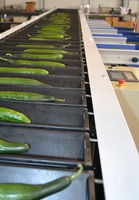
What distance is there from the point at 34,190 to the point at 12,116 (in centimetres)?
30

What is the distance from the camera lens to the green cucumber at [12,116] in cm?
71

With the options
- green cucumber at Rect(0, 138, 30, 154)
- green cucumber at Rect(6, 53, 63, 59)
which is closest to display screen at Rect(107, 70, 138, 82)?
green cucumber at Rect(6, 53, 63, 59)

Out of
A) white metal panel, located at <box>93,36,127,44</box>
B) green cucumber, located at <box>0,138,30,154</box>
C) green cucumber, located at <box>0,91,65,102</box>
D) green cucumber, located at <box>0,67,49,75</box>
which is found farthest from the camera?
white metal panel, located at <box>93,36,127,44</box>

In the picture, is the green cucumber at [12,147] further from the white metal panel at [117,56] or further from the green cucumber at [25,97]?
the white metal panel at [117,56]

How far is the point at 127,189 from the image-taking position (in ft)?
1.58

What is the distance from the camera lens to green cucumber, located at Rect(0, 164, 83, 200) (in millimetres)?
452

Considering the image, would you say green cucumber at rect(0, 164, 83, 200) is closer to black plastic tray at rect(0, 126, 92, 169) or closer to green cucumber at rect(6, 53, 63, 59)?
black plastic tray at rect(0, 126, 92, 169)

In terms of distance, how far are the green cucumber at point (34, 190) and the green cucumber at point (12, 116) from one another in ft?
0.86

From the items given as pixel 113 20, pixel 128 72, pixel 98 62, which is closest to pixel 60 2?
pixel 113 20

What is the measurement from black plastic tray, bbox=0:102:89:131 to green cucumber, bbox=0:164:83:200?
272mm

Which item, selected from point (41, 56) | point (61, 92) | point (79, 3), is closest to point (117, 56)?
point (41, 56)

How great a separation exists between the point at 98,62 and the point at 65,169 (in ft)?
3.17

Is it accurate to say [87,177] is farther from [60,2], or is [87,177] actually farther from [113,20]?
[60,2]

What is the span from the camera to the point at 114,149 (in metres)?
0.60
